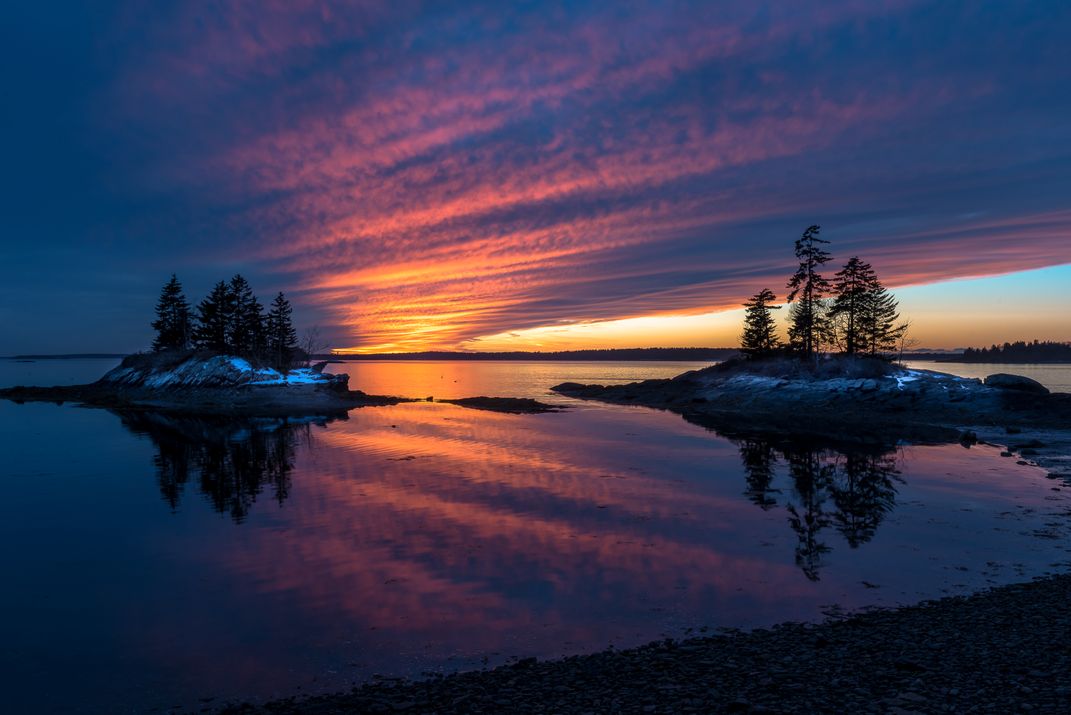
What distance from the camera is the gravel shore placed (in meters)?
7.72

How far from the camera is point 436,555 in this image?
53.0 ft

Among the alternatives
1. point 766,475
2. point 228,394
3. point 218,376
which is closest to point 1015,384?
point 766,475

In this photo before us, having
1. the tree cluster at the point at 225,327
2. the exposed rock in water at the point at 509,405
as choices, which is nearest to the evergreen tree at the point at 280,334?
the tree cluster at the point at 225,327

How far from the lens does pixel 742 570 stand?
1465cm

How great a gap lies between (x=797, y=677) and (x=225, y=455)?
36182 mm

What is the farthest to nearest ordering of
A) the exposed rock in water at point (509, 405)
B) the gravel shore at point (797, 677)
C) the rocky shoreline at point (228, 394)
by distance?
the rocky shoreline at point (228, 394)
the exposed rock in water at point (509, 405)
the gravel shore at point (797, 677)

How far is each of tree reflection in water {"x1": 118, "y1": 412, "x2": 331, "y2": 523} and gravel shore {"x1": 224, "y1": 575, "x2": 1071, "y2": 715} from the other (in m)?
15.2

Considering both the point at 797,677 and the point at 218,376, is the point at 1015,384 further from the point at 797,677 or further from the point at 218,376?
the point at 218,376

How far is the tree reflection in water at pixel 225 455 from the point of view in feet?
81.8

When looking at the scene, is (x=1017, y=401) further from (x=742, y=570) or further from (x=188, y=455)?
(x=188, y=455)

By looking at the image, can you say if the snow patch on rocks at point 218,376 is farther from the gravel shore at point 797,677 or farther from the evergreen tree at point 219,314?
the gravel shore at point 797,677

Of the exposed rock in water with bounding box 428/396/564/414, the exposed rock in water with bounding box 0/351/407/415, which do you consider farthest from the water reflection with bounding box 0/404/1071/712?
the exposed rock in water with bounding box 0/351/407/415

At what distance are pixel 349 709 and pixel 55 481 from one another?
28.3 m

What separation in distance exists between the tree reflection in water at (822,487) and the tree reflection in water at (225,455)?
64.3ft
